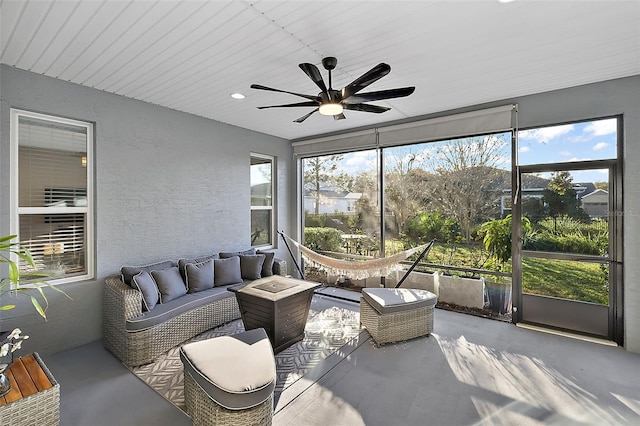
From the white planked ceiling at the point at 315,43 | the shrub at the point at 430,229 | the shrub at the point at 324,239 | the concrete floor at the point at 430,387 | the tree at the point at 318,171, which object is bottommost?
the concrete floor at the point at 430,387

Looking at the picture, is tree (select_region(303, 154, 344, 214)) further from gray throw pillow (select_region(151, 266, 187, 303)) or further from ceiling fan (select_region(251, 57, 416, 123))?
gray throw pillow (select_region(151, 266, 187, 303))

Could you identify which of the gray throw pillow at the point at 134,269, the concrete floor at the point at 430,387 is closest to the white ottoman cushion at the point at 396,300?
the concrete floor at the point at 430,387

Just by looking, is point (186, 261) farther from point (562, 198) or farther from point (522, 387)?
point (562, 198)

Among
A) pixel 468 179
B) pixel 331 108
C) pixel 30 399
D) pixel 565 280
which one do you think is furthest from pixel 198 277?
pixel 565 280

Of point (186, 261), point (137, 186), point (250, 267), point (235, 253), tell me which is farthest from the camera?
point (235, 253)

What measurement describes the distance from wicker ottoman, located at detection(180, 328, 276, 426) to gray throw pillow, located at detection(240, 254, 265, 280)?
73.2 inches

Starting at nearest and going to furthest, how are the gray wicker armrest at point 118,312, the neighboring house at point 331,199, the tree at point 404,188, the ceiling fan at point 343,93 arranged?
1. the ceiling fan at point 343,93
2. the gray wicker armrest at point 118,312
3. the tree at point 404,188
4. the neighboring house at point 331,199

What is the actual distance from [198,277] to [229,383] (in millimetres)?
1960

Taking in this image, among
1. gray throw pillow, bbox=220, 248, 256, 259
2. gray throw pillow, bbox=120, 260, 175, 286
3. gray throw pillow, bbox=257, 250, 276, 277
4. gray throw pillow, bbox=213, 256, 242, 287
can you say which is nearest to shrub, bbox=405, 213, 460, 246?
gray throw pillow, bbox=257, 250, 276, 277

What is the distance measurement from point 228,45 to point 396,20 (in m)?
1.20

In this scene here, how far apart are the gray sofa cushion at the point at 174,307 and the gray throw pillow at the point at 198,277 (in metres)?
0.07

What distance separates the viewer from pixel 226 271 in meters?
3.63

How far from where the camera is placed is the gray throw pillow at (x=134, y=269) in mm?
2852

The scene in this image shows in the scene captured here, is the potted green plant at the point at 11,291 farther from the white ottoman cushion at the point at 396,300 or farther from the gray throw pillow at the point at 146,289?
the white ottoman cushion at the point at 396,300
